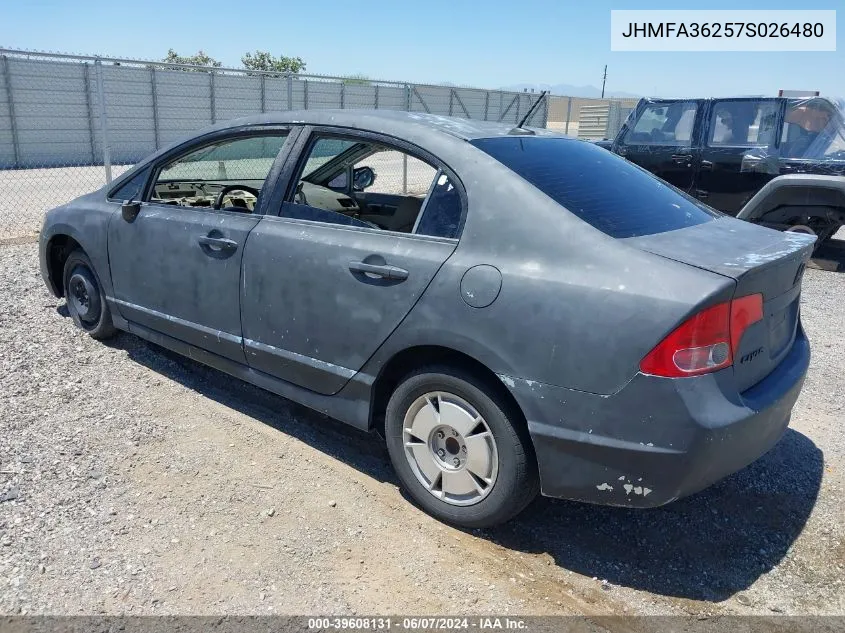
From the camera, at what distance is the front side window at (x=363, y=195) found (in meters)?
2.96

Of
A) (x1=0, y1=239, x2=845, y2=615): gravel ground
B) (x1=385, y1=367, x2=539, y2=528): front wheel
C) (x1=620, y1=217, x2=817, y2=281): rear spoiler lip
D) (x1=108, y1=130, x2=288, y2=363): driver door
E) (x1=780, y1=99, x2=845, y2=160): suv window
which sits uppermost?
(x1=780, y1=99, x2=845, y2=160): suv window

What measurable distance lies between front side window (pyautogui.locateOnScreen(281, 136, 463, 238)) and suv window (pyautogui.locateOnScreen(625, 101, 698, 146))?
5784 mm

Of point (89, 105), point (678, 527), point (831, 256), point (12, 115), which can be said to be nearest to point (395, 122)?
point (678, 527)

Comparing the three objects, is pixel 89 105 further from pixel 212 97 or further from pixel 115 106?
pixel 212 97

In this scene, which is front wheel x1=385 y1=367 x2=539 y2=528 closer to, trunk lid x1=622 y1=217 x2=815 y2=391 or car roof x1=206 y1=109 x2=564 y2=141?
trunk lid x1=622 y1=217 x2=815 y2=391

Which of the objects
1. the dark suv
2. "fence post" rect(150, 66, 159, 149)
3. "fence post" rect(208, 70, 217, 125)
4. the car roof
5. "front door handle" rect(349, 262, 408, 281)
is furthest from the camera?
"fence post" rect(150, 66, 159, 149)

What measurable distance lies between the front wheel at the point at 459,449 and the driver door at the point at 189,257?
119cm

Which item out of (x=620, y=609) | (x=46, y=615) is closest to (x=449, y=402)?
(x=620, y=609)

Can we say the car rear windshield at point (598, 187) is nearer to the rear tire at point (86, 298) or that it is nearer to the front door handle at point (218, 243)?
the front door handle at point (218, 243)

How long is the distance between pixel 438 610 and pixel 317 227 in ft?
6.01

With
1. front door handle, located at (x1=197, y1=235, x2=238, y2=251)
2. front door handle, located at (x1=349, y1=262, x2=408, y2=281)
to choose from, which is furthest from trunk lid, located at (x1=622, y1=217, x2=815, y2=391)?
front door handle, located at (x1=197, y1=235, x2=238, y2=251)

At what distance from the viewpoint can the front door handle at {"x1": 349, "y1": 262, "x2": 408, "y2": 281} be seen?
290cm

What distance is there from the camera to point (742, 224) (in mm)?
3242

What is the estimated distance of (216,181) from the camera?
5.44m
